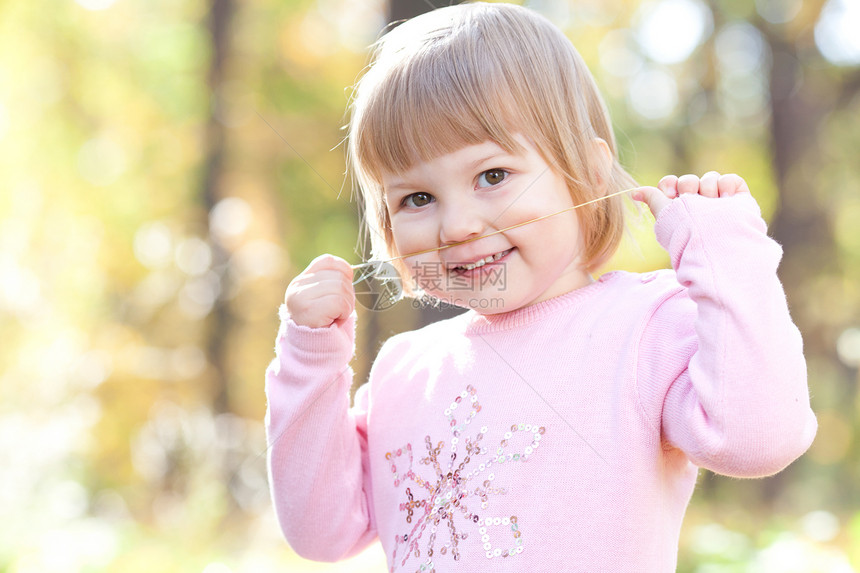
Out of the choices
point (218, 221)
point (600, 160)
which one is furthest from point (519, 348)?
point (218, 221)

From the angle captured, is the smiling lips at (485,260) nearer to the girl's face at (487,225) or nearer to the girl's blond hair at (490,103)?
the girl's face at (487,225)

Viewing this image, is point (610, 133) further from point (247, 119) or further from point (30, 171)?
point (30, 171)

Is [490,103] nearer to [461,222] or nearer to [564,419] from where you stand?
[461,222]

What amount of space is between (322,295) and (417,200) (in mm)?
205

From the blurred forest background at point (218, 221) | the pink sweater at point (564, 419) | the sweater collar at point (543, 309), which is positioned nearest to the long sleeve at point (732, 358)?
the pink sweater at point (564, 419)

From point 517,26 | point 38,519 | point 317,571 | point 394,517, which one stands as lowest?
point 38,519

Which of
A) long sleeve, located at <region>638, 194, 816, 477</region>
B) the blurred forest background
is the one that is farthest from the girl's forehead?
the blurred forest background

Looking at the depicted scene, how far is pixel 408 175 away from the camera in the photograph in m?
0.99

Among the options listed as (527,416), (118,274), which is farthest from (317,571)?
(118,274)

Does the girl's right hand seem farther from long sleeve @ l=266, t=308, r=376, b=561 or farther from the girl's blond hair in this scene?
the girl's blond hair

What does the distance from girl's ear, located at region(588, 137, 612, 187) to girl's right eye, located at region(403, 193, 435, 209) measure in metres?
0.23

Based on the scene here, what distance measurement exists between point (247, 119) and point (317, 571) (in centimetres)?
455

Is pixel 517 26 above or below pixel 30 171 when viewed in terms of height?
above

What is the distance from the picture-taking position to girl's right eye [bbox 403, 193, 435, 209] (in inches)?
39.7
